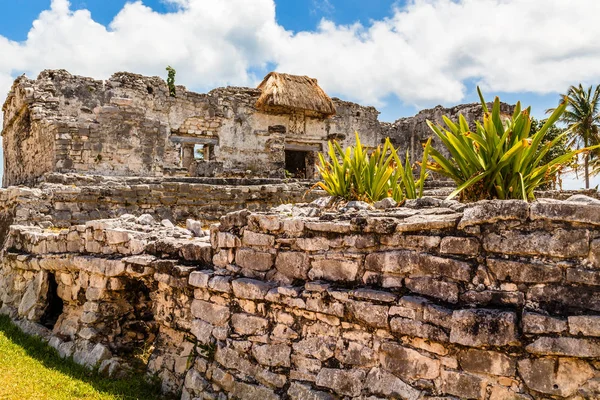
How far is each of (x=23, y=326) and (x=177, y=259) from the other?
10.1ft

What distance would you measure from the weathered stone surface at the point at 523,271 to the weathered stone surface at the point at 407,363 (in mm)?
711

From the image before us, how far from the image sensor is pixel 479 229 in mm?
3174

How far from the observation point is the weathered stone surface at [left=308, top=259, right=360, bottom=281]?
3768mm

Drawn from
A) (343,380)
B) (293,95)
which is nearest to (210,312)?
(343,380)

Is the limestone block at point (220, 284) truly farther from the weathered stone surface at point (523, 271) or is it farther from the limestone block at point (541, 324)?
the limestone block at point (541, 324)

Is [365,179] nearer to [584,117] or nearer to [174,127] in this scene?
[174,127]

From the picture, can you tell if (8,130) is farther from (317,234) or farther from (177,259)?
(317,234)

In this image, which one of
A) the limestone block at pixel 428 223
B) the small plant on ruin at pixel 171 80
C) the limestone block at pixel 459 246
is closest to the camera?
the limestone block at pixel 459 246

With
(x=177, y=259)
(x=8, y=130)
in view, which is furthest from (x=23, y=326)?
(x=8, y=130)

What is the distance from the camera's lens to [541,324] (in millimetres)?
2869

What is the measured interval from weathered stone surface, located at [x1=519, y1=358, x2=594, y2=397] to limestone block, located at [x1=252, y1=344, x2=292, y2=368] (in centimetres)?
181

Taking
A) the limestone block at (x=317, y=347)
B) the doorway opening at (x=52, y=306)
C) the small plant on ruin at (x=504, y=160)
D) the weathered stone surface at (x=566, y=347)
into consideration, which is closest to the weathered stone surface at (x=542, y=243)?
the weathered stone surface at (x=566, y=347)

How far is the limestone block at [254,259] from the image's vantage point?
4.34 m

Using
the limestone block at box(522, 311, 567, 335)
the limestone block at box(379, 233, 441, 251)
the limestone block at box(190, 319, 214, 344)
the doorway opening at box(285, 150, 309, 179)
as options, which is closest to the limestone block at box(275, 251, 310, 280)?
the limestone block at box(379, 233, 441, 251)
